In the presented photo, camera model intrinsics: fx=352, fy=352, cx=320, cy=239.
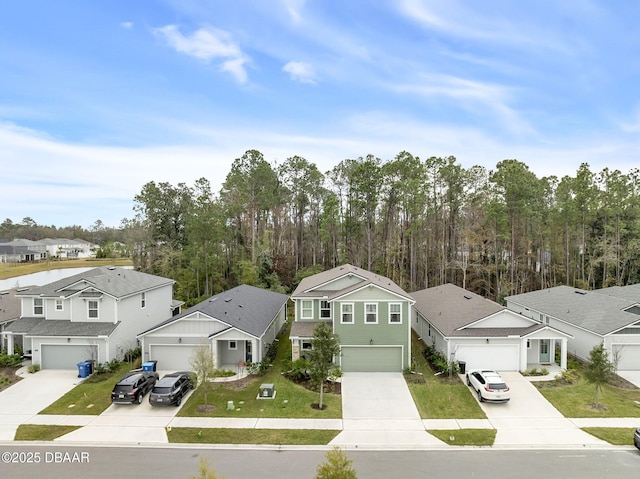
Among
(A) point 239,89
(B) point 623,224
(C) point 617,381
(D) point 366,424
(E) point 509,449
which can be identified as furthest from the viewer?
(B) point 623,224

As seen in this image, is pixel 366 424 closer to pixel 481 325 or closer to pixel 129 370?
pixel 481 325

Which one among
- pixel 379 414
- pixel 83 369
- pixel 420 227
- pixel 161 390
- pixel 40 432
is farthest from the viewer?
pixel 420 227

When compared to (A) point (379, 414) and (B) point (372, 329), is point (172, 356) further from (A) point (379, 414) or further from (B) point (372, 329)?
(A) point (379, 414)

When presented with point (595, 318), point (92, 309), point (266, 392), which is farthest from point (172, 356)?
point (595, 318)

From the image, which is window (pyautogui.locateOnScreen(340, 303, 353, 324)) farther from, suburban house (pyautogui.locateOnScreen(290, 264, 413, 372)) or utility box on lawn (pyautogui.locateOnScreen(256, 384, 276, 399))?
utility box on lawn (pyautogui.locateOnScreen(256, 384, 276, 399))

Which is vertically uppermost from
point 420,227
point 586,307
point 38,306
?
point 420,227

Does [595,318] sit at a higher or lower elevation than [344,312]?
lower

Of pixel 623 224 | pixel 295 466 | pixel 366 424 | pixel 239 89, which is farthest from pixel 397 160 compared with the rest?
pixel 295 466

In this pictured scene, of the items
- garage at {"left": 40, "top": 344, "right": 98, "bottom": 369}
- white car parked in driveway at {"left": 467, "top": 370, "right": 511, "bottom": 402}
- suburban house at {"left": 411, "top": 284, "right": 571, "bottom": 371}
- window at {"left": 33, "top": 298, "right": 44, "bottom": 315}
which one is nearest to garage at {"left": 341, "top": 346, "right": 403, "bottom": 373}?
suburban house at {"left": 411, "top": 284, "right": 571, "bottom": 371}
